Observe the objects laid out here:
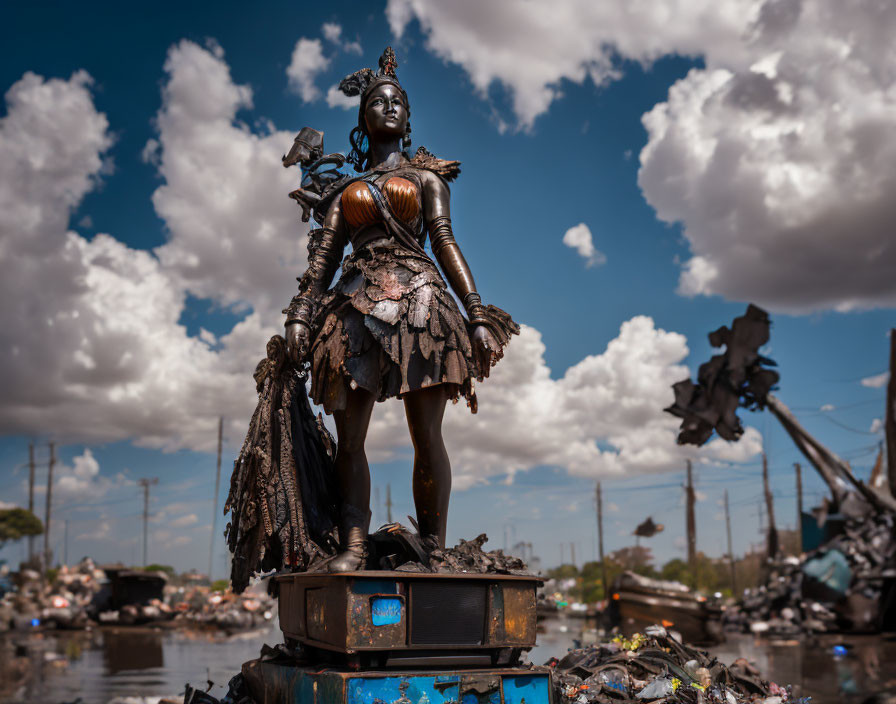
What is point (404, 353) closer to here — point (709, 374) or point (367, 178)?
point (367, 178)

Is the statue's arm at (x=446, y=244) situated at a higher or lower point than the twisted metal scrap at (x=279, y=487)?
higher

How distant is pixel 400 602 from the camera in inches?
110

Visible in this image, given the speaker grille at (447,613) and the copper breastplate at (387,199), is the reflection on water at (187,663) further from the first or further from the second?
the copper breastplate at (387,199)

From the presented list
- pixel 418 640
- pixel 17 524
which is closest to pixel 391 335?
pixel 418 640

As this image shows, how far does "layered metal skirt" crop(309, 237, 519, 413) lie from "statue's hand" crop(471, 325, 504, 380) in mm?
33

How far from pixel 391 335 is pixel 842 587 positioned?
1453 centimetres

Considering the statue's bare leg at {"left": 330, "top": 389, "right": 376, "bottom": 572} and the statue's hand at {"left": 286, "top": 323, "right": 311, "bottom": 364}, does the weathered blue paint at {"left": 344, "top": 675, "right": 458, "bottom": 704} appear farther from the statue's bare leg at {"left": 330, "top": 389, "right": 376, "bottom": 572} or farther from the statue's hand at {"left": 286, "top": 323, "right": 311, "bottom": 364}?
the statue's hand at {"left": 286, "top": 323, "right": 311, "bottom": 364}

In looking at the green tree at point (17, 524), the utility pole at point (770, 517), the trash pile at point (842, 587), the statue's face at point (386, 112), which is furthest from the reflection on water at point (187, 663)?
the green tree at point (17, 524)

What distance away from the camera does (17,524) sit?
39.7 metres

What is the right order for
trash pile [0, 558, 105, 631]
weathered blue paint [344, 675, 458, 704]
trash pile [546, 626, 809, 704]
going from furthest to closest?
1. trash pile [0, 558, 105, 631]
2. trash pile [546, 626, 809, 704]
3. weathered blue paint [344, 675, 458, 704]

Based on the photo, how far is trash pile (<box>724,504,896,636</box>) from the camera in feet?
44.6

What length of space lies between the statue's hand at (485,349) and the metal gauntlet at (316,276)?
0.79 meters

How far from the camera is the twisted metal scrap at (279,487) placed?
3381 millimetres

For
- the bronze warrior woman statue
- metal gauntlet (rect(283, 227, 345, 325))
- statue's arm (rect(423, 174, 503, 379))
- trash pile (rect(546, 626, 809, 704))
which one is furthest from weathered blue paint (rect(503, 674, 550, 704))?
metal gauntlet (rect(283, 227, 345, 325))
